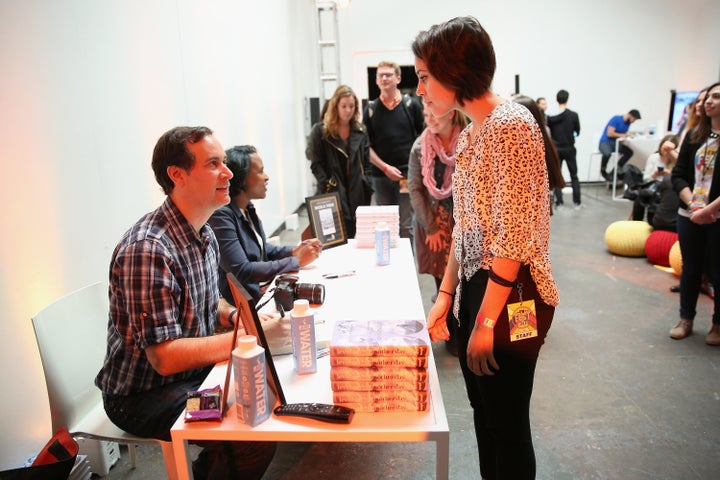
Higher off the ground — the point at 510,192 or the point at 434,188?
the point at 510,192

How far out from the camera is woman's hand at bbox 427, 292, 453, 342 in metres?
1.54

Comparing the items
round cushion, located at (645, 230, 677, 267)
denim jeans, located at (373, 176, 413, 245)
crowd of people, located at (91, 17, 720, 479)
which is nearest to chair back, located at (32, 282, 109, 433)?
crowd of people, located at (91, 17, 720, 479)

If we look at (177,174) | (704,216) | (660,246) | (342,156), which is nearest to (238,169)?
(177,174)

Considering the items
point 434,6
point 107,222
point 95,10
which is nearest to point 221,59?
point 95,10

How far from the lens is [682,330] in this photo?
323 cm

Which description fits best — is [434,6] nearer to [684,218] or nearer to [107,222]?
[684,218]

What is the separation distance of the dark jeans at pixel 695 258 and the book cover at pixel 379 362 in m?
2.51

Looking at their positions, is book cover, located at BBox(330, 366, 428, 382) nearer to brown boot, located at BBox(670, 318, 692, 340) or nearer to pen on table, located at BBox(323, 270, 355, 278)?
pen on table, located at BBox(323, 270, 355, 278)

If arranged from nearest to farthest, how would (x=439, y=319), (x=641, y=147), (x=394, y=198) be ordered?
(x=439, y=319) < (x=394, y=198) < (x=641, y=147)

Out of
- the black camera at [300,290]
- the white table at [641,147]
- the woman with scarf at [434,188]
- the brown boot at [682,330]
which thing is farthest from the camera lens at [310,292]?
the white table at [641,147]

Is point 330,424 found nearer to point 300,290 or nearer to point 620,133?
point 300,290

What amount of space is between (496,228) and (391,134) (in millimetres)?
3172

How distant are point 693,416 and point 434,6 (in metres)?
8.33

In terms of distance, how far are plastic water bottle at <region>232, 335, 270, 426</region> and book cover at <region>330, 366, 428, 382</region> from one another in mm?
171
